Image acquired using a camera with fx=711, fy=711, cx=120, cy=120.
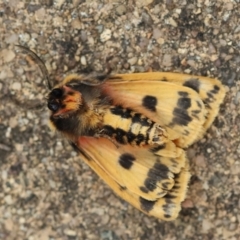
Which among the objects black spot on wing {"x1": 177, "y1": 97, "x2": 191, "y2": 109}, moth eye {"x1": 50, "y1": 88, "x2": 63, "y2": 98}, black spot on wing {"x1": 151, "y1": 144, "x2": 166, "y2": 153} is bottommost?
black spot on wing {"x1": 151, "y1": 144, "x2": 166, "y2": 153}

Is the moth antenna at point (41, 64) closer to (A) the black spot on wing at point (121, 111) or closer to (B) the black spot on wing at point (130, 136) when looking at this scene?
(A) the black spot on wing at point (121, 111)

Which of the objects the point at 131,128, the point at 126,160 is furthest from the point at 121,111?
A: the point at 126,160

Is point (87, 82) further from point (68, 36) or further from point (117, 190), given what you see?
point (117, 190)

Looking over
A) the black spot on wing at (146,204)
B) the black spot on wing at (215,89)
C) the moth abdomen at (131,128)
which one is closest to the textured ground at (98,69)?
the black spot on wing at (215,89)

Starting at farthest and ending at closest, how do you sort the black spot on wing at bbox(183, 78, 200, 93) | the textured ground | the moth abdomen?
the textured ground, the black spot on wing at bbox(183, 78, 200, 93), the moth abdomen

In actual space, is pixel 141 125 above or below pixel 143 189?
above

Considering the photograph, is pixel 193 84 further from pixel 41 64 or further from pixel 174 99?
pixel 41 64

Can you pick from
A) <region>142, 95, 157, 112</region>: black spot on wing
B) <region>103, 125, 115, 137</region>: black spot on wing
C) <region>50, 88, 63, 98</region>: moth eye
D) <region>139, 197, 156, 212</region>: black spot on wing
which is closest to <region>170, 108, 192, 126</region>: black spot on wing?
<region>142, 95, 157, 112</region>: black spot on wing

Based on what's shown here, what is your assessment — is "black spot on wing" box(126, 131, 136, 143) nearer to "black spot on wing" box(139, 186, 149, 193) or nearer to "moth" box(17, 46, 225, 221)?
"moth" box(17, 46, 225, 221)
